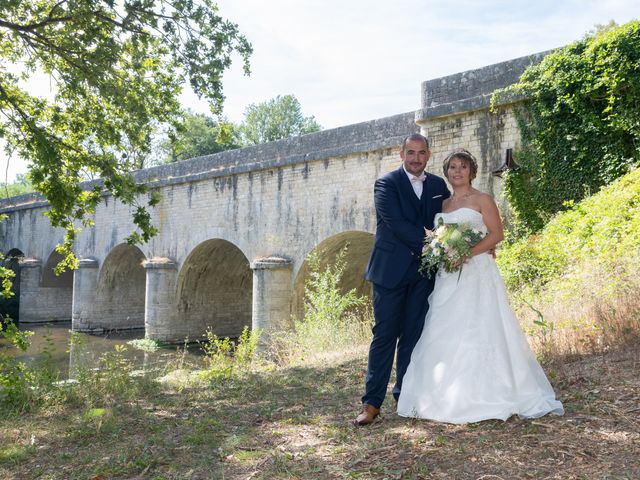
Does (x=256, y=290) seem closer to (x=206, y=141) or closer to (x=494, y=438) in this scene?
(x=494, y=438)

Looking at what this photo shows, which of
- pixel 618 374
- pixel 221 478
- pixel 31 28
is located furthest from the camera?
pixel 31 28

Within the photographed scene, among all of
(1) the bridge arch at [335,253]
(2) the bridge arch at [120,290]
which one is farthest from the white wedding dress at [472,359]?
(2) the bridge arch at [120,290]

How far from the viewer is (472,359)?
322 centimetres

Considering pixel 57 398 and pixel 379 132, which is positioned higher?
pixel 379 132

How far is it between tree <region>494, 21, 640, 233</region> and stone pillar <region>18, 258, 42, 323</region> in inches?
798

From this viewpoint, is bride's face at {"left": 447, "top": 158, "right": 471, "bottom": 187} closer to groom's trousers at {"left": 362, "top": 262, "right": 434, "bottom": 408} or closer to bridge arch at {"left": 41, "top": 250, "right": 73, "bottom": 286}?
groom's trousers at {"left": 362, "top": 262, "right": 434, "bottom": 408}

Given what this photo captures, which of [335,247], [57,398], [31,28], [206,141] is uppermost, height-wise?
Answer: [206,141]

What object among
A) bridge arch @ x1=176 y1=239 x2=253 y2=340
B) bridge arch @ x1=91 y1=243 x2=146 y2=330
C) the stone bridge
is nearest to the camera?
the stone bridge

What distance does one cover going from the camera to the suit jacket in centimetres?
342

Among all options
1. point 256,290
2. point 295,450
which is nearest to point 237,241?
point 256,290

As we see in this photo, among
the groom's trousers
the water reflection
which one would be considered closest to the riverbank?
the groom's trousers

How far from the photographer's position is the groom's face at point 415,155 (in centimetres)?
349

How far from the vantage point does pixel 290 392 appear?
187 inches

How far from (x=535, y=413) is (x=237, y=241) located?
460 inches
